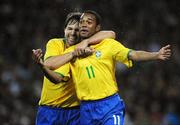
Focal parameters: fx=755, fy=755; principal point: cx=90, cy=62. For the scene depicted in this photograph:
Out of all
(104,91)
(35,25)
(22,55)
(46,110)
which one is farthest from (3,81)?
(104,91)

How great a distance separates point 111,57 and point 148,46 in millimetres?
9413

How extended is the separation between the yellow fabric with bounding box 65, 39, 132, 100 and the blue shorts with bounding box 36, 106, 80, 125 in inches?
26.7

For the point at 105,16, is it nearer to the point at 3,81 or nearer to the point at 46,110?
the point at 3,81

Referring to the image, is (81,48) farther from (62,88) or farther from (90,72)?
(62,88)

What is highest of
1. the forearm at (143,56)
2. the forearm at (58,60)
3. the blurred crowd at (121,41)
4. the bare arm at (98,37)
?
the bare arm at (98,37)

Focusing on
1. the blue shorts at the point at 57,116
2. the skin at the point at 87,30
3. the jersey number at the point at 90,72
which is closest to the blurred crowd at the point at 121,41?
the blue shorts at the point at 57,116

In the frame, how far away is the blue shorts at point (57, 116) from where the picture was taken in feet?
31.3

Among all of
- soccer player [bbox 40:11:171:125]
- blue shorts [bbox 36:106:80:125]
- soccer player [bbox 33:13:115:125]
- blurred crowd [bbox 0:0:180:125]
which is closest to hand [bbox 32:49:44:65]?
soccer player [bbox 40:11:171:125]

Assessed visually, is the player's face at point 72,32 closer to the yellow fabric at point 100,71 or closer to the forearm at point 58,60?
the forearm at point 58,60

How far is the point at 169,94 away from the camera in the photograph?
1661 centimetres

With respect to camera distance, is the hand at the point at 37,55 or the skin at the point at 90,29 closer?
the hand at the point at 37,55

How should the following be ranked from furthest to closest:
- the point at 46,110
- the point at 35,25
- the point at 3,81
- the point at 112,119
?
the point at 35,25 < the point at 3,81 < the point at 46,110 < the point at 112,119

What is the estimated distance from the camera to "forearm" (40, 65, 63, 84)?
347 inches

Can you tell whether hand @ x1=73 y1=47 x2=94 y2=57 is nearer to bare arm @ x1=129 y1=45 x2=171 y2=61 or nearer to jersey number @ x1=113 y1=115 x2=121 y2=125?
bare arm @ x1=129 y1=45 x2=171 y2=61
